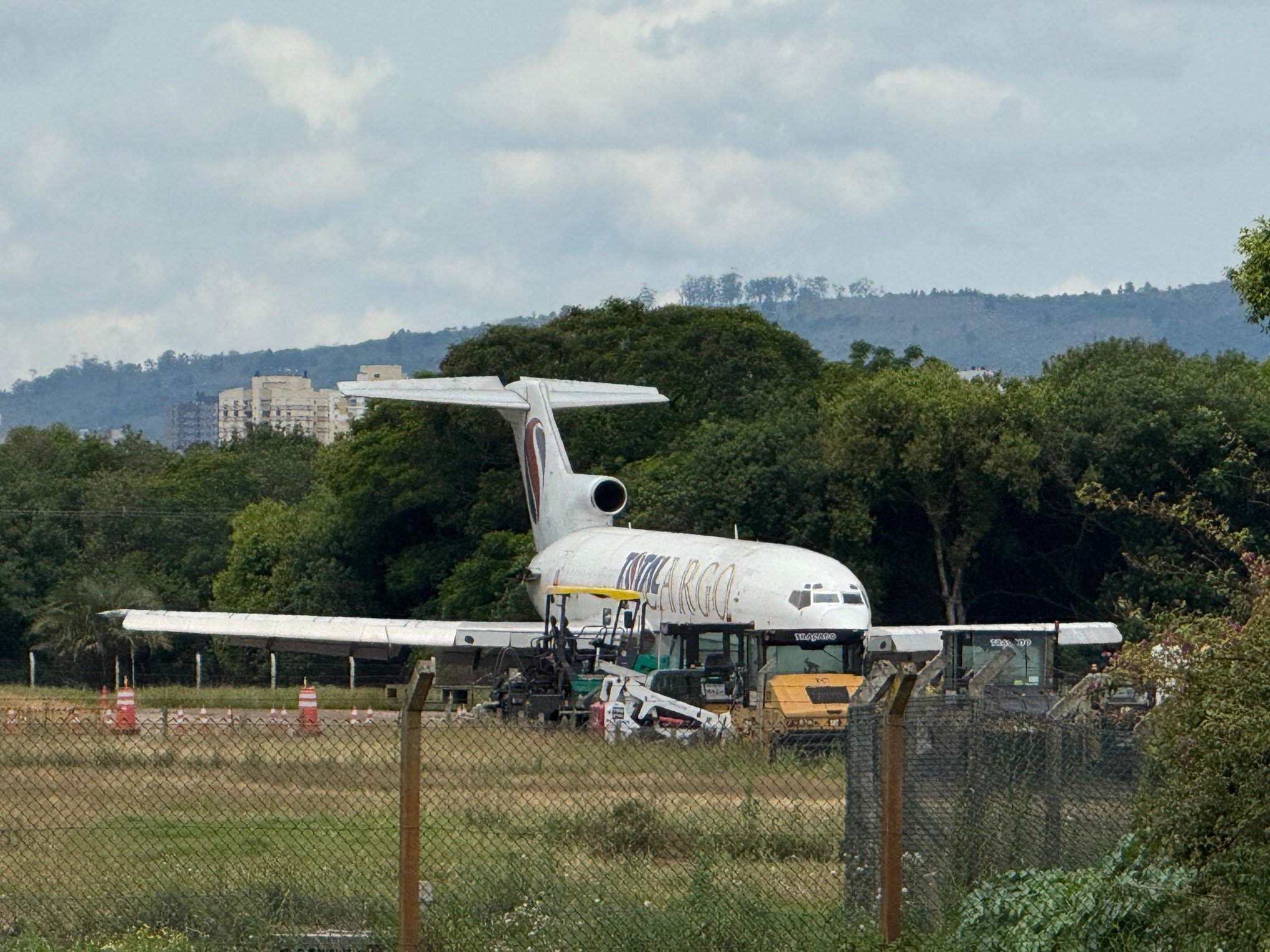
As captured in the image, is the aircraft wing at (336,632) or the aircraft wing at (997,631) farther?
the aircraft wing at (336,632)

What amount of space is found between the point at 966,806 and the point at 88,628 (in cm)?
4807

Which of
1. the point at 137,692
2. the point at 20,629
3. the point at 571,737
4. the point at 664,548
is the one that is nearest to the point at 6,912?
the point at 571,737

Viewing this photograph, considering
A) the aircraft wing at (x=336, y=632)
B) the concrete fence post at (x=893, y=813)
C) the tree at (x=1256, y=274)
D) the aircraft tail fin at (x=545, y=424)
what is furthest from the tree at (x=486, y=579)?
the concrete fence post at (x=893, y=813)

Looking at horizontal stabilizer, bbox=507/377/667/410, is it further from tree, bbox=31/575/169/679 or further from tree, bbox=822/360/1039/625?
tree, bbox=31/575/169/679

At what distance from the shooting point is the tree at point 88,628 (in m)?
53.2

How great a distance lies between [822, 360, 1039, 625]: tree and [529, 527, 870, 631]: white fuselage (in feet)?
31.9

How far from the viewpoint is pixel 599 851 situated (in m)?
10.6

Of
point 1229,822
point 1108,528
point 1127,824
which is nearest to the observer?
point 1229,822

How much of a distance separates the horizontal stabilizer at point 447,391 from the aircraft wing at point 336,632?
560 centimetres

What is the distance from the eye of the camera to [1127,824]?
10086 millimetres

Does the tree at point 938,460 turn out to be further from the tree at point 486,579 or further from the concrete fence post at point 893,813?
the concrete fence post at point 893,813

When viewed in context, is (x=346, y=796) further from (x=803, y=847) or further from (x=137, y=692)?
(x=137, y=692)

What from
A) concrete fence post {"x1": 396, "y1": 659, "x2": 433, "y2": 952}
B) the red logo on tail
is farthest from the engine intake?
concrete fence post {"x1": 396, "y1": 659, "x2": 433, "y2": 952}

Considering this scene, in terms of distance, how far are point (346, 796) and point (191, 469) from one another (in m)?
74.9
